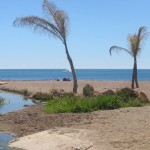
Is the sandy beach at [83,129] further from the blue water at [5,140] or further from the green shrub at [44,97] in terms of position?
the green shrub at [44,97]

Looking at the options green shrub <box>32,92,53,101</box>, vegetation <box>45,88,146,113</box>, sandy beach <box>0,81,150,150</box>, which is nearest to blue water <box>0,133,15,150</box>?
sandy beach <box>0,81,150,150</box>

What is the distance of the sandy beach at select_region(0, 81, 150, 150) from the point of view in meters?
13.4

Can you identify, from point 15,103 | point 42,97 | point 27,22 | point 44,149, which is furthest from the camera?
point 27,22

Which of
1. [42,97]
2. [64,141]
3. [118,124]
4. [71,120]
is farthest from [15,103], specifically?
[64,141]

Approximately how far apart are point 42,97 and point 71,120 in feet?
43.5

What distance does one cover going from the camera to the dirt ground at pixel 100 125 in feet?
43.7

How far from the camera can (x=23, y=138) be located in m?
15.5

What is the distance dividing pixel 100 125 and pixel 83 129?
99 centimetres

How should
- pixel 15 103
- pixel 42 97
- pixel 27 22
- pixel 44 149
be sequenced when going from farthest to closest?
pixel 27 22 → pixel 42 97 → pixel 15 103 → pixel 44 149

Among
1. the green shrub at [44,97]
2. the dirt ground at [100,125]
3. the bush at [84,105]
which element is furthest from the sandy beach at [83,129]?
the green shrub at [44,97]

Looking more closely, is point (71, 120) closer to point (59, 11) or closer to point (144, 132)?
point (144, 132)

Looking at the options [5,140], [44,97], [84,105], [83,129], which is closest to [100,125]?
[83,129]

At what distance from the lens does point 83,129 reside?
1559cm

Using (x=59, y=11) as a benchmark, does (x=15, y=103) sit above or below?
below
